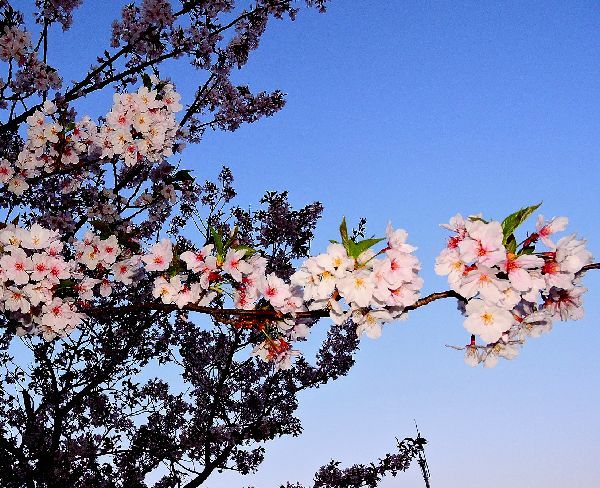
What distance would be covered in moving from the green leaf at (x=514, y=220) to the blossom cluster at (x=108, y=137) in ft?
10.4

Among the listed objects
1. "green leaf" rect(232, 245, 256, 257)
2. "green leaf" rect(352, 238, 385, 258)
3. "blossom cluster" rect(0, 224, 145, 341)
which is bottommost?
"green leaf" rect(352, 238, 385, 258)

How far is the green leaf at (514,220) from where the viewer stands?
2.16m

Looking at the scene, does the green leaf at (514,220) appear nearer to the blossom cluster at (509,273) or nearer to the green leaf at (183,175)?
the blossom cluster at (509,273)

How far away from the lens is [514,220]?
7.11ft

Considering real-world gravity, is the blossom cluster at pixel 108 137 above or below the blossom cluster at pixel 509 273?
above

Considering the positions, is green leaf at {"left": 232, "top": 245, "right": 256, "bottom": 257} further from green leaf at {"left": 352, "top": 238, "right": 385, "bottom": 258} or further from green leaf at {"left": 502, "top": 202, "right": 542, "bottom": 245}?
green leaf at {"left": 502, "top": 202, "right": 542, "bottom": 245}

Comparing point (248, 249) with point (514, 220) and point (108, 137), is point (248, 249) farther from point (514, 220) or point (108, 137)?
point (108, 137)

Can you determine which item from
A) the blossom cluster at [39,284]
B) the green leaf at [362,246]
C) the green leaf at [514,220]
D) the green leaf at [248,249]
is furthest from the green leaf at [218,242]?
the green leaf at [514,220]

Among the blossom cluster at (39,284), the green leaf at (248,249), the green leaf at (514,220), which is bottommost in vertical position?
the green leaf at (514,220)

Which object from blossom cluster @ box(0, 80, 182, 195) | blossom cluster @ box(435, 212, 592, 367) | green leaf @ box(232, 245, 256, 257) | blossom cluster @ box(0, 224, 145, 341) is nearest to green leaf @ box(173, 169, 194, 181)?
blossom cluster @ box(0, 80, 182, 195)

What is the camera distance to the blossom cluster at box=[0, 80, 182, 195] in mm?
4477

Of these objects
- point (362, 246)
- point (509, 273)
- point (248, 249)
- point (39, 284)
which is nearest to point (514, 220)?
point (509, 273)

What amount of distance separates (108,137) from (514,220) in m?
3.44

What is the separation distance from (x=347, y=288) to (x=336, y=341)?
950 centimetres
